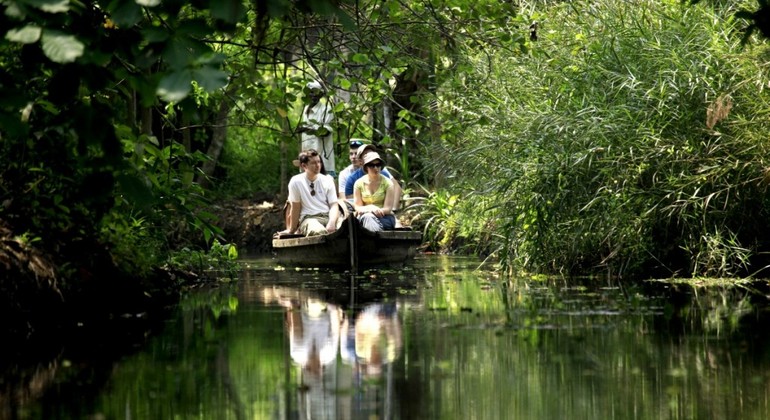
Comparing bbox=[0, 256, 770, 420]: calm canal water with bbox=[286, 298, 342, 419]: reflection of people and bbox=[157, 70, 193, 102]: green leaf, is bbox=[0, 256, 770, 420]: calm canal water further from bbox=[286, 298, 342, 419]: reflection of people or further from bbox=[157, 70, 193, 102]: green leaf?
bbox=[157, 70, 193, 102]: green leaf

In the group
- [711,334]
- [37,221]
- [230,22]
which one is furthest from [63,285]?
[230,22]

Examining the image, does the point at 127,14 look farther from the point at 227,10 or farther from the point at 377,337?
the point at 377,337

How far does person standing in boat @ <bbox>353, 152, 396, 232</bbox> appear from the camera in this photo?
59.6 ft

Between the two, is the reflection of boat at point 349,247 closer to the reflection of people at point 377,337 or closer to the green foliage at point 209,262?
the green foliage at point 209,262

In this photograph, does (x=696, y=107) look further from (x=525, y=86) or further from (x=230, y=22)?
(x=230, y=22)

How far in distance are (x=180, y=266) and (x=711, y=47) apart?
5968mm

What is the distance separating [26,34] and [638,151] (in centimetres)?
1033

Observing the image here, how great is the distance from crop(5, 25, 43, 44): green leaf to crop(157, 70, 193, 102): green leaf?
1.67ft

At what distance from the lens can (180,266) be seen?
14.3 metres

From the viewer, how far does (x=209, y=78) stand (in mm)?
3734

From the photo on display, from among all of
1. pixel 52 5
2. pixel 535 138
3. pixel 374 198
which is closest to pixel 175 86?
pixel 52 5

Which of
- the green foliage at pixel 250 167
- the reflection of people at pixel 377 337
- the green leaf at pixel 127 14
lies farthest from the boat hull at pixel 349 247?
the green leaf at pixel 127 14

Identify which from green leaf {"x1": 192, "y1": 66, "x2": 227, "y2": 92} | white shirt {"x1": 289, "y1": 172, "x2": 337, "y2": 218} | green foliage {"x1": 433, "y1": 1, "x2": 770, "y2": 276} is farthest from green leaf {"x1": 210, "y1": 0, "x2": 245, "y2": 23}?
white shirt {"x1": 289, "y1": 172, "x2": 337, "y2": 218}

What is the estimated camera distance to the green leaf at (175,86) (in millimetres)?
3686
